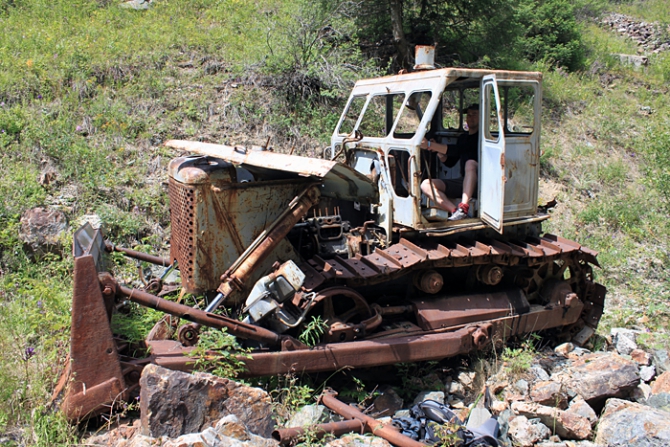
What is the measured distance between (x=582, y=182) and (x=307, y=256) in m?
7.93

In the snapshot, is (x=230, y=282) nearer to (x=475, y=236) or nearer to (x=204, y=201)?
(x=204, y=201)

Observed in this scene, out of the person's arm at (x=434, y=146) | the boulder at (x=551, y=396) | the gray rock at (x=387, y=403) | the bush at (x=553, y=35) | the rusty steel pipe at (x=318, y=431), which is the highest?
the bush at (x=553, y=35)

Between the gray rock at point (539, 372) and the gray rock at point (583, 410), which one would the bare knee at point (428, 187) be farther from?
the gray rock at point (583, 410)

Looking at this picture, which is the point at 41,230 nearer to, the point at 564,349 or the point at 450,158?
the point at 450,158

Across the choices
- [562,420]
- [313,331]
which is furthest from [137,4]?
[562,420]

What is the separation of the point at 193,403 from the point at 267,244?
1.33 metres

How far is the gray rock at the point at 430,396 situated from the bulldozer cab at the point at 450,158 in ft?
4.83

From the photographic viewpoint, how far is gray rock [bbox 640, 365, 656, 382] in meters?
5.39

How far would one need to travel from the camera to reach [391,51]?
11.8 metres

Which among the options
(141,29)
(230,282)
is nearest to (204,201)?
(230,282)

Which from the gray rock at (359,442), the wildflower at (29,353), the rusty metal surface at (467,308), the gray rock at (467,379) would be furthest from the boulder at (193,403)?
the gray rock at (467,379)

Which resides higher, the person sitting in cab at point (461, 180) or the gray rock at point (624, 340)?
the person sitting in cab at point (461, 180)

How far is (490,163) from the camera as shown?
5293mm

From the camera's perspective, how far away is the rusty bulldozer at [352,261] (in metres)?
4.17
